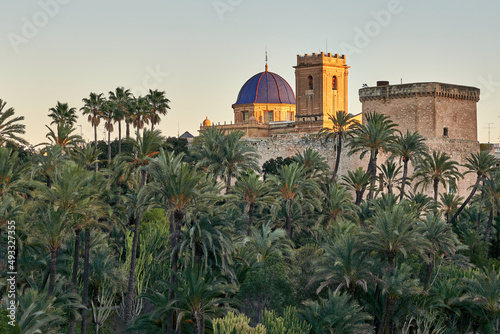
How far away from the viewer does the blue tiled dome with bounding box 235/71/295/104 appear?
280 feet

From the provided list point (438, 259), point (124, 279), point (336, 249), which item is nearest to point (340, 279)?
point (336, 249)

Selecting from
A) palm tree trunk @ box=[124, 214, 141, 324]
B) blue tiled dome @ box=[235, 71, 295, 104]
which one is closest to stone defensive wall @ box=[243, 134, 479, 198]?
palm tree trunk @ box=[124, 214, 141, 324]

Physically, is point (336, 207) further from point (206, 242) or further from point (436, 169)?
point (206, 242)

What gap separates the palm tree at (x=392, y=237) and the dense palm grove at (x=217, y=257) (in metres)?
0.06

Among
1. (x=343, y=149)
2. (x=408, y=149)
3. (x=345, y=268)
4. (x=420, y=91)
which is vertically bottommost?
(x=345, y=268)

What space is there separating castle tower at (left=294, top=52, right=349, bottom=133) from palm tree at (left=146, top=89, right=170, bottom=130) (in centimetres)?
1866

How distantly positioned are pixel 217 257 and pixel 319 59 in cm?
4824

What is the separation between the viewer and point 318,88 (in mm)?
73438

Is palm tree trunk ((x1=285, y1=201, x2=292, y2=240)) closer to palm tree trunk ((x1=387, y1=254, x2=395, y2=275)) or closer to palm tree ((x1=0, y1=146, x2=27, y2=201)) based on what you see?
palm tree trunk ((x1=387, y1=254, x2=395, y2=275))

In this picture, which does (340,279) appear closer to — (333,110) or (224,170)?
(224,170)

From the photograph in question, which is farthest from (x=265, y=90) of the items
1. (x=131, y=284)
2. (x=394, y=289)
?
(x=394, y=289)

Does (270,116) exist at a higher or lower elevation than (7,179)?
higher

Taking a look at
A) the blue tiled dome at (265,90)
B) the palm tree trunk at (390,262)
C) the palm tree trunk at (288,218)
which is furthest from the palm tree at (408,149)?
the blue tiled dome at (265,90)

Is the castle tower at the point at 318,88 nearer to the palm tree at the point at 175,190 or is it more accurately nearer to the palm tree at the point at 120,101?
the palm tree at the point at 120,101
